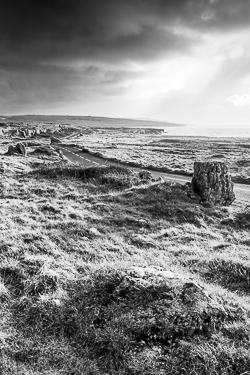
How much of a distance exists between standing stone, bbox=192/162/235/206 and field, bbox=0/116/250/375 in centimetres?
469

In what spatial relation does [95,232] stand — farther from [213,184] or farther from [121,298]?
[213,184]

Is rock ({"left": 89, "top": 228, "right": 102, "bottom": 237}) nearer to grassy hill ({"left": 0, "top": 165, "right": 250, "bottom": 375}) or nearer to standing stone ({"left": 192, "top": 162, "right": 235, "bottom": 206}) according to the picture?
grassy hill ({"left": 0, "top": 165, "right": 250, "bottom": 375})

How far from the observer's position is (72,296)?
5.78 m

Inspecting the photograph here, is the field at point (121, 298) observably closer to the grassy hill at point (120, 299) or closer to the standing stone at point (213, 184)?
the grassy hill at point (120, 299)

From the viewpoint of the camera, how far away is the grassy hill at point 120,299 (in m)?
4.24

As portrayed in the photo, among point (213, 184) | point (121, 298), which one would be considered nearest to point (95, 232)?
point (121, 298)

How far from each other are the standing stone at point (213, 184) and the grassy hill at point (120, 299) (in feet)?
17.1

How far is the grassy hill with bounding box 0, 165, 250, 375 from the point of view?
4242 millimetres

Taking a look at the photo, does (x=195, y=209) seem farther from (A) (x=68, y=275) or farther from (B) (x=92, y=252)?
(A) (x=68, y=275)

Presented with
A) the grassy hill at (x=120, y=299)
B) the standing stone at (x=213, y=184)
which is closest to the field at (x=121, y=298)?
the grassy hill at (x=120, y=299)

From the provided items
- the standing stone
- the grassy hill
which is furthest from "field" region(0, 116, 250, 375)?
the standing stone

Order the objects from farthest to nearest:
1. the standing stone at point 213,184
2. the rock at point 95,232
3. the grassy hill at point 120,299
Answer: the standing stone at point 213,184 → the rock at point 95,232 → the grassy hill at point 120,299

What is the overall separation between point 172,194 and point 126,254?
1004 cm

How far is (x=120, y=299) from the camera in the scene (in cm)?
539
